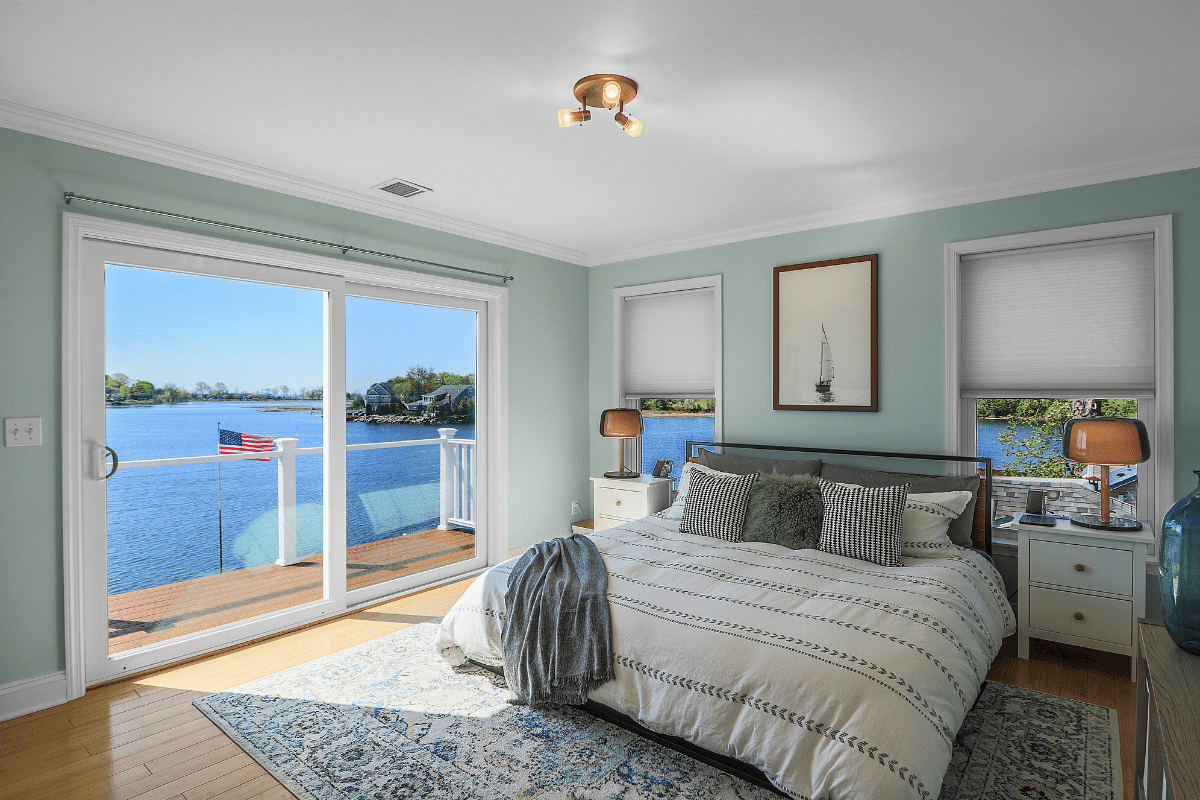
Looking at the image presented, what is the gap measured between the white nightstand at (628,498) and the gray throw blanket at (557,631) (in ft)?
5.53

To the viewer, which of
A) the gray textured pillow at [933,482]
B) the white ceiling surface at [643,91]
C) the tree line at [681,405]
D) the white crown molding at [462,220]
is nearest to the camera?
the white ceiling surface at [643,91]

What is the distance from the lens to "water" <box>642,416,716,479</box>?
498cm

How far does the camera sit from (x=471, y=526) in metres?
4.74

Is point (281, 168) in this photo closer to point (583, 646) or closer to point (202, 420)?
point (202, 420)

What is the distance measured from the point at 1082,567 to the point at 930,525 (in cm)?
71

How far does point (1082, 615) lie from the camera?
10.2 ft

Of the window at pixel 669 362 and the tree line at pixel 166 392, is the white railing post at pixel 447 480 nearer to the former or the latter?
the tree line at pixel 166 392

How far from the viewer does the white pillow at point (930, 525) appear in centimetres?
321

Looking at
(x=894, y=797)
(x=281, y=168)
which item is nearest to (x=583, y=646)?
(x=894, y=797)

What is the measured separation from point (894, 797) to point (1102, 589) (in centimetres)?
207

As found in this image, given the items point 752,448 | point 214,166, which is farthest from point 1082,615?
point 214,166

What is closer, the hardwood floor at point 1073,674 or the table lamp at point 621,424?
the hardwood floor at point 1073,674

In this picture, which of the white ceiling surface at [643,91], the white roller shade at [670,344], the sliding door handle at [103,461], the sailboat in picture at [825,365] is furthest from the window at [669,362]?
Answer: the sliding door handle at [103,461]

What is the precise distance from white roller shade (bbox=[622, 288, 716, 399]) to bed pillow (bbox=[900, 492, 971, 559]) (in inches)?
72.8
